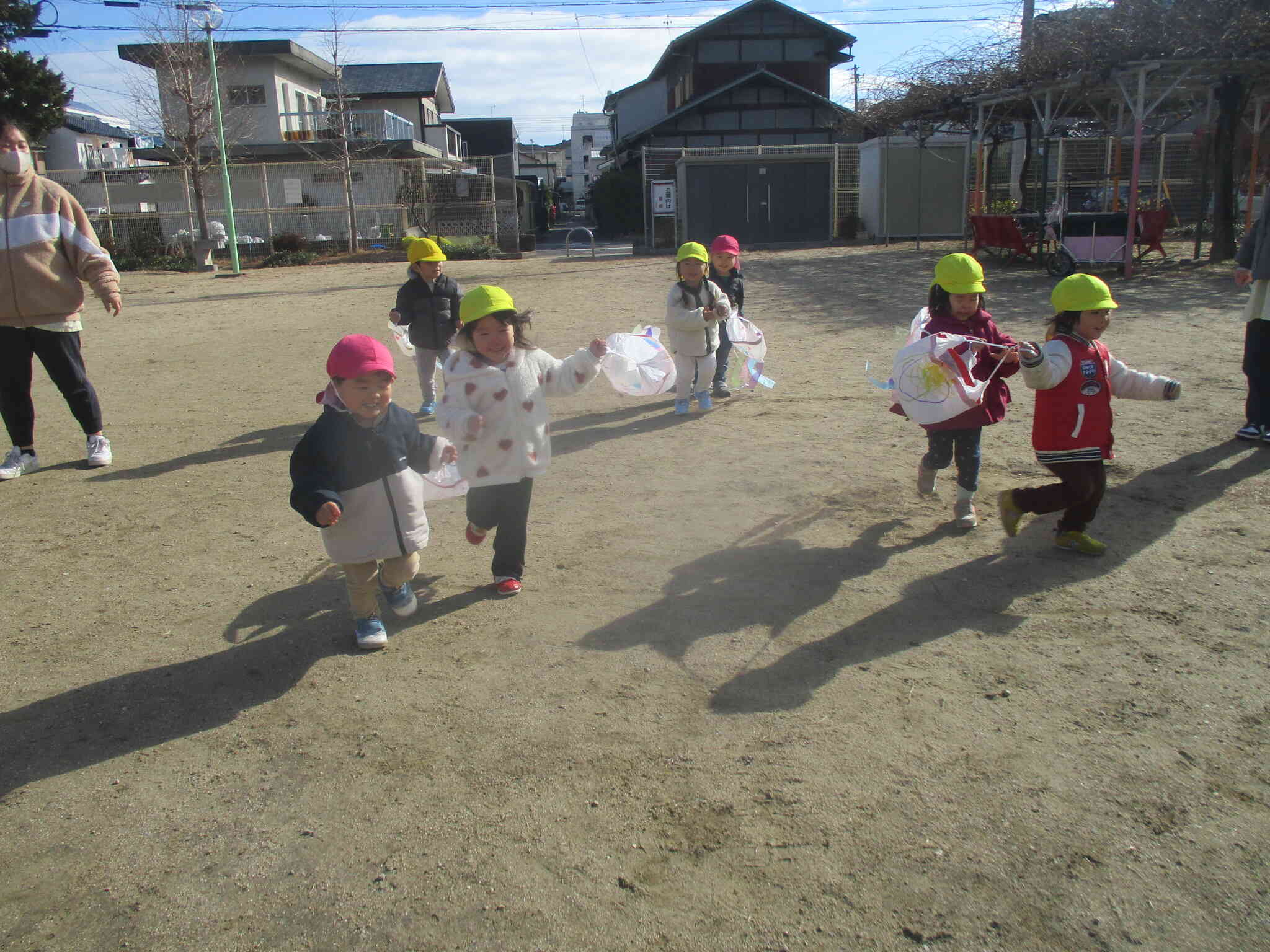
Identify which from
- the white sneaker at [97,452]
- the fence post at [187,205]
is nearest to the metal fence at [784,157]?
the fence post at [187,205]

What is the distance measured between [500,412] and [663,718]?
61.3 inches

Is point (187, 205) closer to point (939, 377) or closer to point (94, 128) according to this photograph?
point (94, 128)

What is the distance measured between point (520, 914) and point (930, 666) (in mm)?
1760

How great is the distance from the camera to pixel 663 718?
121 inches

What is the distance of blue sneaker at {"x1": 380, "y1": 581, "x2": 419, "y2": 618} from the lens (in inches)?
149

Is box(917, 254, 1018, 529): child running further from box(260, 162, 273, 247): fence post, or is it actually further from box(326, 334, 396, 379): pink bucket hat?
box(260, 162, 273, 247): fence post

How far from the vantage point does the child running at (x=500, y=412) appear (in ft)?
13.1

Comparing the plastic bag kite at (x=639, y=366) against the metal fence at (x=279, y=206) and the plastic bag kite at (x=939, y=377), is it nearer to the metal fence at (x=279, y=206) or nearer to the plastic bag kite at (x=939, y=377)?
the plastic bag kite at (x=939, y=377)

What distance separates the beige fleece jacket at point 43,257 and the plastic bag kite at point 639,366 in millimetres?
2950

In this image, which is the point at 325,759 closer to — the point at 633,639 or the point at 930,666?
the point at 633,639

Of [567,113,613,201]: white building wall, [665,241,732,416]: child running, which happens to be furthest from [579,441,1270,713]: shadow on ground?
[567,113,613,201]: white building wall

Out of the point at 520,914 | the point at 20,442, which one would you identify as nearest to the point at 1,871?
the point at 520,914

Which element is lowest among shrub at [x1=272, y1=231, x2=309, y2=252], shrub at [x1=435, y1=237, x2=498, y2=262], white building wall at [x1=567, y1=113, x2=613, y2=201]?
shrub at [x1=435, y1=237, x2=498, y2=262]

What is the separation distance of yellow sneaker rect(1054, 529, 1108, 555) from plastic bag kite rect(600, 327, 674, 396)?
7.43 feet
